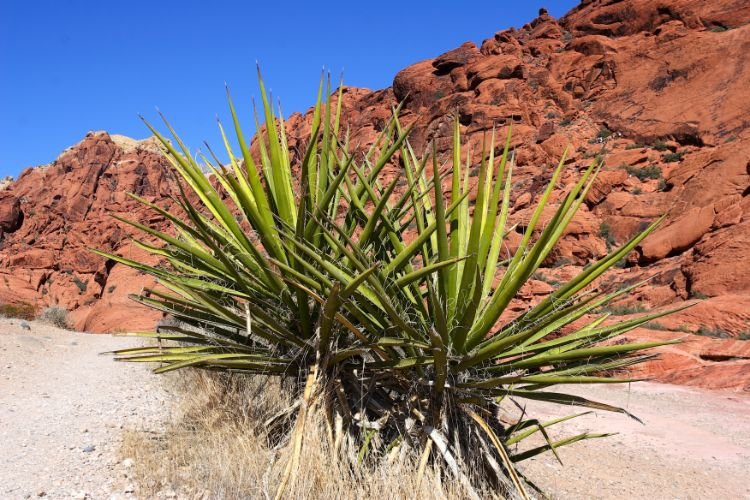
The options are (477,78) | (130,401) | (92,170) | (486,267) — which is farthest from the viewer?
(92,170)

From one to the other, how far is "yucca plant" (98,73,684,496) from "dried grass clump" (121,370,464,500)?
0.09m

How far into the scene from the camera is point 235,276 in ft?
10.7

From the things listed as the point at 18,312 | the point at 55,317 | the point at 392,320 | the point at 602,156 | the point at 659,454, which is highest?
the point at 602,156

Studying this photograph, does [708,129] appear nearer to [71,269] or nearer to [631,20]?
[631,20]

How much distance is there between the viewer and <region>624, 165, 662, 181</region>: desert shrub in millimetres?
24906

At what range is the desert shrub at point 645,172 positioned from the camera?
981 inches

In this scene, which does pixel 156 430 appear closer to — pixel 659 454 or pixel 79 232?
pixel 659 454

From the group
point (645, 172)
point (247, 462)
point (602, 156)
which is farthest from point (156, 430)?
point (645, 172)

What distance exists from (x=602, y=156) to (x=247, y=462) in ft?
80.2

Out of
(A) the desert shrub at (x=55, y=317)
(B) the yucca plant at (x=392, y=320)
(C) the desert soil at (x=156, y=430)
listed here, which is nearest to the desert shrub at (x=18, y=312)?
(A) the desert shrub at (x=55, y=317)

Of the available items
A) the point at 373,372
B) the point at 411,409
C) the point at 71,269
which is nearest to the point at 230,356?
the point at 373,372

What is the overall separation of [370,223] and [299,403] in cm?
119

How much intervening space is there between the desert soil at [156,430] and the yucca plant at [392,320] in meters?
1.36

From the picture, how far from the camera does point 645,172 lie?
2531 centimetres
